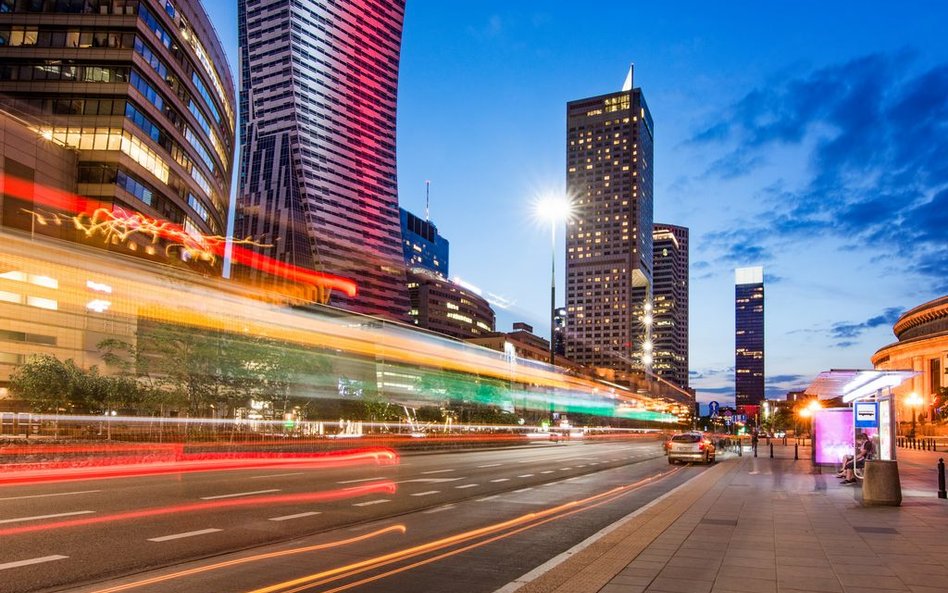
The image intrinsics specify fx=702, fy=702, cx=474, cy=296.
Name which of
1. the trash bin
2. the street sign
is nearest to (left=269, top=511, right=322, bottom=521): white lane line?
the trash bin

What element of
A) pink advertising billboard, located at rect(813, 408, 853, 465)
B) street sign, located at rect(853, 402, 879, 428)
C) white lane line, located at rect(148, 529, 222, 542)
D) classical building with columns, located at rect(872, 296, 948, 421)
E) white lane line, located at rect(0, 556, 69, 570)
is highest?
classical building with columns, located at rect(872, 296, 948, 421)

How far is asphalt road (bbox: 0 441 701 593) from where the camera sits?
8.76 metres

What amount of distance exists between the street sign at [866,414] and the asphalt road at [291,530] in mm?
6235

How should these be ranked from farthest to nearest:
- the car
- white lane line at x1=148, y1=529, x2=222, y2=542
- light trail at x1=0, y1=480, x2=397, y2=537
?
the car → light trail at x1=0, y1=480, x2=397, y2=537 → white lane line at x1=148, y1=529, x2=222, y2=542

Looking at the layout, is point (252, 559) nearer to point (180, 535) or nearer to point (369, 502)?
point (180, 535)

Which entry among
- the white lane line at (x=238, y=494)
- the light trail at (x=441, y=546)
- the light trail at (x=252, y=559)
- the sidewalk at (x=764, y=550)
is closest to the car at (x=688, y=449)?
the light trail at (x=441, y=546)

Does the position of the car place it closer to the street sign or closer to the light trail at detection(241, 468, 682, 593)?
the street sign

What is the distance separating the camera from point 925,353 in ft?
384

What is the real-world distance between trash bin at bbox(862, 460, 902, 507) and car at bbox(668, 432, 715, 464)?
862 inches

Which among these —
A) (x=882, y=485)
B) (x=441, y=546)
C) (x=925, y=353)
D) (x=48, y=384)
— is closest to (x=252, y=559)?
(x=441, y=546)

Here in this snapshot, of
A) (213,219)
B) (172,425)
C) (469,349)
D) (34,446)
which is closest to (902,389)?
(469,349)

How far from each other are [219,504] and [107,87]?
62.8 meters

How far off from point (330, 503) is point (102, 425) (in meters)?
21.9

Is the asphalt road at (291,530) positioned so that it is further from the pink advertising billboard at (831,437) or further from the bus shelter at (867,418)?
the pink advertising billboard at (831,437)
